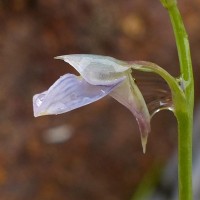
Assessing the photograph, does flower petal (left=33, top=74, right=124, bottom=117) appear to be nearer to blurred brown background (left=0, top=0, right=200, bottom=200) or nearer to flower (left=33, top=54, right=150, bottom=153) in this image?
flower (left=33, top=54, right=150, bottom=153)

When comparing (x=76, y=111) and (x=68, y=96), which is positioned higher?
(x=76, y=111)

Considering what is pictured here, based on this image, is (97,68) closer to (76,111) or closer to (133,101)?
(133,101)

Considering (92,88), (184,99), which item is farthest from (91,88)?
(184,99)

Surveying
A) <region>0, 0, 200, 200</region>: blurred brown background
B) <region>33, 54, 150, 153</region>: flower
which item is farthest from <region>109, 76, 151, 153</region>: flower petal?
<region>0, 0, 200, 200</region>: blurred brown background

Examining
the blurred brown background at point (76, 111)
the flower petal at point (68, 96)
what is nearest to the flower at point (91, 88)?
the flower petal at point (68, 96)

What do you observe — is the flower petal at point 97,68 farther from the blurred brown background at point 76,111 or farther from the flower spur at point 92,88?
the blurred brown background at point 76,111

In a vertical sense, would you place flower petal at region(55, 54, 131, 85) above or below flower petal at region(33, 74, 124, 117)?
above
